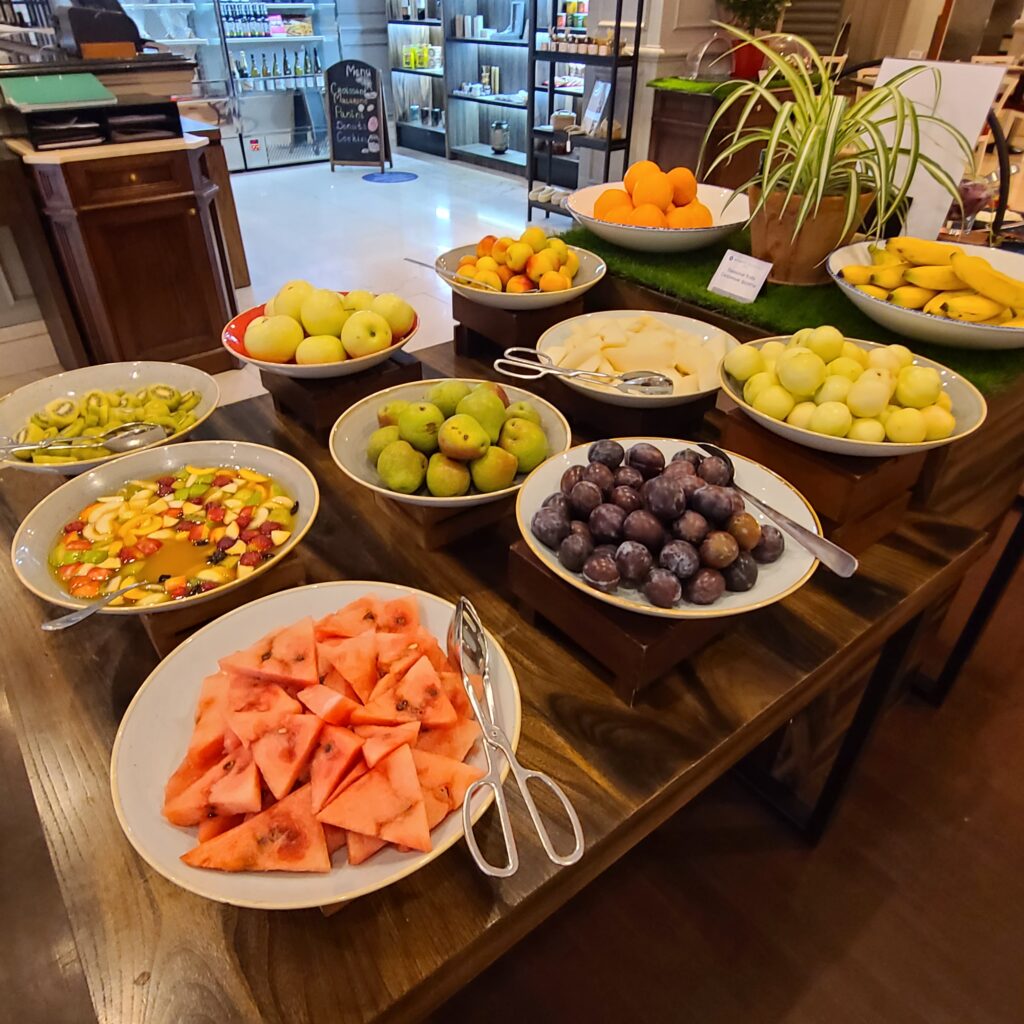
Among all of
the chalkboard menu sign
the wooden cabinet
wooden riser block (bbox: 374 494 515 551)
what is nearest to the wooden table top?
wooden riser block (bbox: 374 494 515 551)

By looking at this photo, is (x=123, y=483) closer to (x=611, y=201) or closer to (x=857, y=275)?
(x=611, y=201)

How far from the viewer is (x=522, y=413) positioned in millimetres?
1075

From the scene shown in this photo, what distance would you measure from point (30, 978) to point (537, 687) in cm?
115

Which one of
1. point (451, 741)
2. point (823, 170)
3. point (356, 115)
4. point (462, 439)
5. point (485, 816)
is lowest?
point (356, 115)

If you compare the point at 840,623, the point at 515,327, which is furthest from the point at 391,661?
the point at 515,327

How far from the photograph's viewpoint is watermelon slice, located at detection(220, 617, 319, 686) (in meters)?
0.72

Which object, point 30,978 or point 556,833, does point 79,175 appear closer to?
point 30,978

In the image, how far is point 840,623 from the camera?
95 cm

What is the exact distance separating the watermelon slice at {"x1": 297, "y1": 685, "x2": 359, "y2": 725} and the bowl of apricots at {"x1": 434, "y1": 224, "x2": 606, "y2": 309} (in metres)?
0.90

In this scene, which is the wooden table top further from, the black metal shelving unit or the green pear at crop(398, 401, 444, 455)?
the black metal shelving unit

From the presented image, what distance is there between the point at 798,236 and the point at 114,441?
1.24m

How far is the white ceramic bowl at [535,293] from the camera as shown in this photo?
1.37 metres

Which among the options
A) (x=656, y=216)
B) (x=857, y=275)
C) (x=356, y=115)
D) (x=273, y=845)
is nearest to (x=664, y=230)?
(x=656, y=216)

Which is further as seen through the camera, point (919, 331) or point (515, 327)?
point (515, 327)
